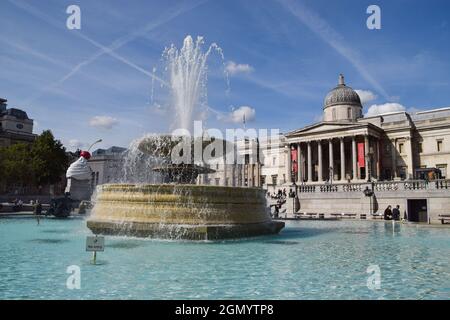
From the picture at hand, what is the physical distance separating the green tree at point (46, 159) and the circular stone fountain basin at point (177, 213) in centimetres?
4318

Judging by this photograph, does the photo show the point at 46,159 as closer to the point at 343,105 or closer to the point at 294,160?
the point at 294,160

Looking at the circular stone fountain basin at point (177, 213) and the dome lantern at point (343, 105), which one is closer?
the circular stone fountain basin at point (177, 213)

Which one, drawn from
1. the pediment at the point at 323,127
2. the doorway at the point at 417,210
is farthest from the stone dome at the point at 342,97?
the doorway at the point at 417,210

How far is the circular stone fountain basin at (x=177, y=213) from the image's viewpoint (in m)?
11.5

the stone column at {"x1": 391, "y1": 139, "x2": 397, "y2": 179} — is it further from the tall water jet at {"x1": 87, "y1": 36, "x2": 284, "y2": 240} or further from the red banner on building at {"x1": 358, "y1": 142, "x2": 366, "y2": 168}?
the tall water jet at {"x1": 87, "y1": 36, "x2": 284, "y2": 240}

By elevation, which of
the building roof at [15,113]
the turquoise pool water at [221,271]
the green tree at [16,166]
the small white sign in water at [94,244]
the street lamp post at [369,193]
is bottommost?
the turquoise pool water at [221,271]

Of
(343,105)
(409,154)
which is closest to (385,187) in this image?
(409,154)

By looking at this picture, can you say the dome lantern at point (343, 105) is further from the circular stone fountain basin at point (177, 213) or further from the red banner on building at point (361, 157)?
the circular stone fountain basin at point (177, 213)

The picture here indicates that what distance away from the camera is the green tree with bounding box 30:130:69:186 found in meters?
50.9

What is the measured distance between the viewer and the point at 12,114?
70688mm

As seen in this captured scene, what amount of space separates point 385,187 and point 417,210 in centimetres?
338

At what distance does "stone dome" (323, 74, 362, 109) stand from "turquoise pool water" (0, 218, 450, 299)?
2247 inches
